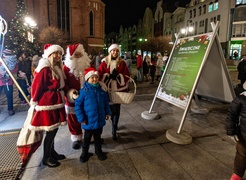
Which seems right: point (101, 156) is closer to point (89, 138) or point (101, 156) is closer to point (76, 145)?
point (89, 138)

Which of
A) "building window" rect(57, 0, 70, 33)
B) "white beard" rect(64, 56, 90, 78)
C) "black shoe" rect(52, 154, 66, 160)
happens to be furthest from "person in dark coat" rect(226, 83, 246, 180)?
"building window" rect(57, 0, 70, 33)

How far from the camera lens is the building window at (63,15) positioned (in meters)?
31.5

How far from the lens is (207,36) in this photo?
349 centimetres

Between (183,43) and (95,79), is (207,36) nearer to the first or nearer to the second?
(183,43)

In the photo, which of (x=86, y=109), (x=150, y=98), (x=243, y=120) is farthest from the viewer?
(x=150, y=98)

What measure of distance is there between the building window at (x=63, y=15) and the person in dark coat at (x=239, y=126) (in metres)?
34.1

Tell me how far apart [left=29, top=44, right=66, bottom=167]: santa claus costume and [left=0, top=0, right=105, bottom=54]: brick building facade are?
27.8 metres

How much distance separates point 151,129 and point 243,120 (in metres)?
2.13

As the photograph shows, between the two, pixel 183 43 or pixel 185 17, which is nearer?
pixel 183 43

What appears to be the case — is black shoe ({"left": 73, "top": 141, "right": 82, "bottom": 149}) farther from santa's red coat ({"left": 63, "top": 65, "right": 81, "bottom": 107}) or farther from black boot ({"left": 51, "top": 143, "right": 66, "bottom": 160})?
santa's red coat ({"left": 63, "top": 65, "right": 81, "bottom": 107})

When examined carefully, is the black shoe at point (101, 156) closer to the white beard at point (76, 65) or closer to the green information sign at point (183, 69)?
the white beard at point (76, 65)

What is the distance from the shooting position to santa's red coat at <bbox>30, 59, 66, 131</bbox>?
7.70 feet

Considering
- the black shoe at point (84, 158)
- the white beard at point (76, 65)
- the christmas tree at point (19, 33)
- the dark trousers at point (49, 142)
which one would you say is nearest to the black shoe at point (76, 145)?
the black shoe at point (84, 158)

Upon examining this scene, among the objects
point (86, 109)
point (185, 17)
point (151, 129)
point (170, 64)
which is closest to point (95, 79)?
point (86, 109)
